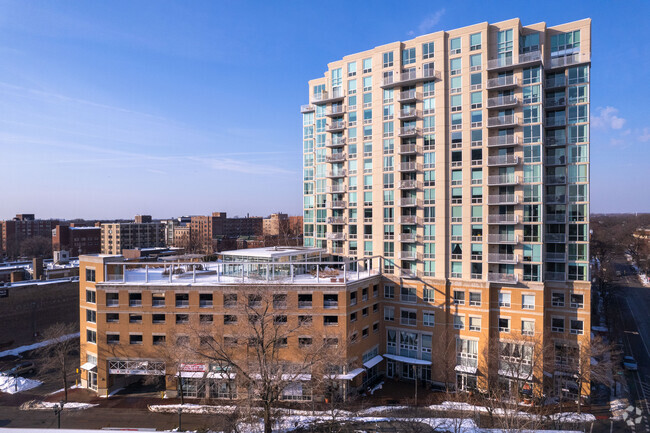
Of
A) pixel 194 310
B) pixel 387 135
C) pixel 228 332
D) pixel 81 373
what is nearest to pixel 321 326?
pixel 228 332

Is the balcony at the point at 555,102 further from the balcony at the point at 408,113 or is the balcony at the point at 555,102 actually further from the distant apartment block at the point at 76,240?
the distant apartment block at the point at 76,240

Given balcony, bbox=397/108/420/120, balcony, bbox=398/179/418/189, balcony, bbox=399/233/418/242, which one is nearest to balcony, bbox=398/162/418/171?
balcony, bbox=398/179/418/189

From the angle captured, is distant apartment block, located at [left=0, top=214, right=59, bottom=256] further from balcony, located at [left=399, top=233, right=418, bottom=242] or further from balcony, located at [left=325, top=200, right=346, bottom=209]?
balcony, located at [left=399, top=233, right=418, bottom=242]

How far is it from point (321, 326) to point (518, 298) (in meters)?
22.1

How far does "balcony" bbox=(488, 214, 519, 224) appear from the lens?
132 feet

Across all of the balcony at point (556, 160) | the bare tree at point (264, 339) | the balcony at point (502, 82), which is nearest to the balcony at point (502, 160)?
the balcony at point (556, 160)

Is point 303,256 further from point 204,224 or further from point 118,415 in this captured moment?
point 204,224

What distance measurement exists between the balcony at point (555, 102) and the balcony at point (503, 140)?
521 cm

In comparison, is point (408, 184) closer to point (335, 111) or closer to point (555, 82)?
point (335, 111)

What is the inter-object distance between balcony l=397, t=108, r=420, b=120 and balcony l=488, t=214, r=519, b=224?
49.8 feet

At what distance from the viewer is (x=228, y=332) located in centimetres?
3916

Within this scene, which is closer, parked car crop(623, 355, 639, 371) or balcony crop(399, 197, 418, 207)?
balcony crop(399, 197, 418, 207)

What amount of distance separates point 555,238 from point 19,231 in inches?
7500

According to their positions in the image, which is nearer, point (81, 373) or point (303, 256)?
point (81, 373)
